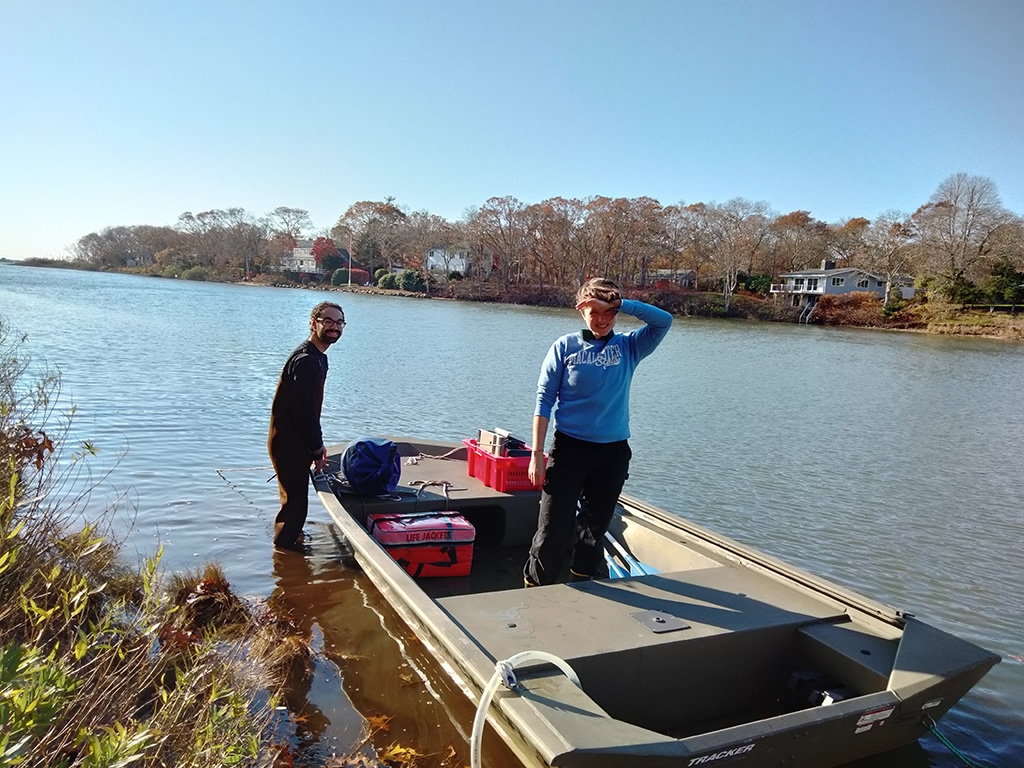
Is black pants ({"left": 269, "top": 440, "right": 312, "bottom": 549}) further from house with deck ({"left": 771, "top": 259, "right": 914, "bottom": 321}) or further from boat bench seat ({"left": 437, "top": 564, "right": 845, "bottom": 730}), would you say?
house with deck ({"left": 771, "top": 259, "right": 914, "bottom": 321})

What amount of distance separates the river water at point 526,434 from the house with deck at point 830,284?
4254 centimetres

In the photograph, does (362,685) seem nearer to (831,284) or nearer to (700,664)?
(700,664)

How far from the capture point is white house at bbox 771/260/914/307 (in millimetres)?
67750

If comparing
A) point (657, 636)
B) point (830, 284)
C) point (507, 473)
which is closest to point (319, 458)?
point (507, 473)

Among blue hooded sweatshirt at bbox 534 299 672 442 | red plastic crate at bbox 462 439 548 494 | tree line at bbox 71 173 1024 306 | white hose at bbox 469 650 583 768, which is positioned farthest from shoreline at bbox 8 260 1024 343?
white hose at bbox 469 650 583 768

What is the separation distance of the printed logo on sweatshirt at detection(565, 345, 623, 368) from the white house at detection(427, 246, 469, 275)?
7901 cm

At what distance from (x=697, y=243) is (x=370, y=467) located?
247 feet

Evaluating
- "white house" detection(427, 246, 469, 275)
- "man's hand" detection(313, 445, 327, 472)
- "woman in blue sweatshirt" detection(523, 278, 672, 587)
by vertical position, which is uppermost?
"white house" detection(427, 246, 469, 275)

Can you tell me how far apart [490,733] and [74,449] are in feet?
25.0

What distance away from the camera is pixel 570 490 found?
14.5 feet

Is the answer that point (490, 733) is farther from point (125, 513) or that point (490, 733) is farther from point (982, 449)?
point (982, 449)

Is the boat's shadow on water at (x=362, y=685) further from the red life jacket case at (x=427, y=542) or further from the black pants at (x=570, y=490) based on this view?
the black pants at (x=570, y=490)

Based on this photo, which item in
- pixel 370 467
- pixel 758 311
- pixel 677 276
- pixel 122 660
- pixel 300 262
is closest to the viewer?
pixel 122 660

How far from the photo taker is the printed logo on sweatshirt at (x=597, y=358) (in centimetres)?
428
